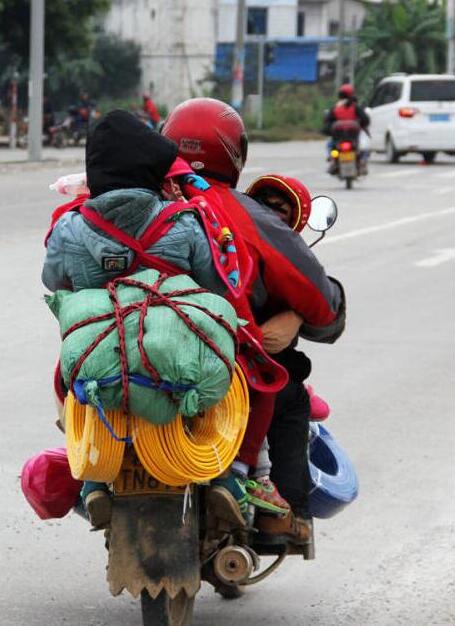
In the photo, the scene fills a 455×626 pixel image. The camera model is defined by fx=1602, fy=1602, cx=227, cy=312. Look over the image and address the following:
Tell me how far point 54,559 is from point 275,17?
80961 mm

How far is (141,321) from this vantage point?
376cm

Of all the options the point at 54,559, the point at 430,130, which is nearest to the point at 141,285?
the point at 54,559

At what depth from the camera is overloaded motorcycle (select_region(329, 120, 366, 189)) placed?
2466 centimetres

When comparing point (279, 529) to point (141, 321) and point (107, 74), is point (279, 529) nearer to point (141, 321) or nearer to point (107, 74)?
point (141, 321)

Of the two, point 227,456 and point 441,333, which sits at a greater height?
point 227,456

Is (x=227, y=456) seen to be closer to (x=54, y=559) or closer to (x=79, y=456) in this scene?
(x=79, y=456)

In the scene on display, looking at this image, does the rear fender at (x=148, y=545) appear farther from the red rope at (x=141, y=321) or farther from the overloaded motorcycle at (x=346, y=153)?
the overloaded motorcycle at (x=346, y=153)

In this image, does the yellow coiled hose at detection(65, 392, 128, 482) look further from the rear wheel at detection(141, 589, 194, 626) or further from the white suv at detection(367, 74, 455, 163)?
the white suv at detection(367, 74, 455, 163)

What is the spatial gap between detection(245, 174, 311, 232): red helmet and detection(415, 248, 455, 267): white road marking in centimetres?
1031

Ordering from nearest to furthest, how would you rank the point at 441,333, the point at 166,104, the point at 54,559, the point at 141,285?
the point at 141,285, the point at 54,559, the point at 441,333, the point at 166,104

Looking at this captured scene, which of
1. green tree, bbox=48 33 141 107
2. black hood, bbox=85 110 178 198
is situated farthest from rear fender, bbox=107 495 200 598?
green tree, bbox=48 33 141 107

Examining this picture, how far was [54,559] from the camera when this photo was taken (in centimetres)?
555

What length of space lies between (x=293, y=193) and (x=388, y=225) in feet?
46.3

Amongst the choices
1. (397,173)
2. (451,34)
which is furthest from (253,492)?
(451,34)
